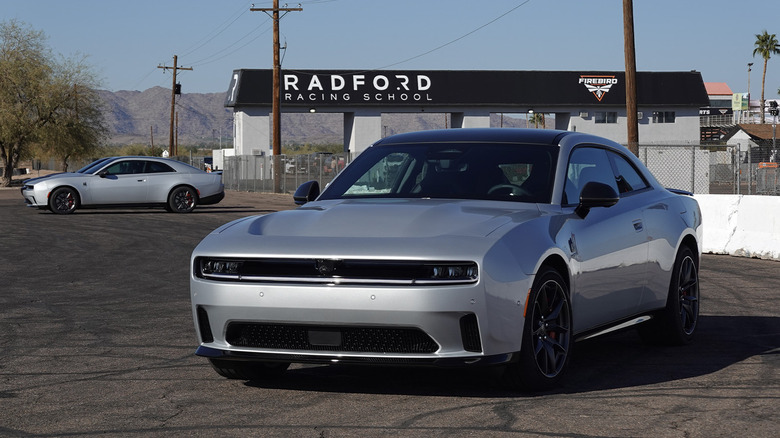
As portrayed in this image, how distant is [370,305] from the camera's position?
19.1 ft

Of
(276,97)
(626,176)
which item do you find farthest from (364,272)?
(276,97)

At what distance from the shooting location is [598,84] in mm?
71625

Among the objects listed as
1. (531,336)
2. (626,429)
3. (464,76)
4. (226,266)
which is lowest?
(626,429)

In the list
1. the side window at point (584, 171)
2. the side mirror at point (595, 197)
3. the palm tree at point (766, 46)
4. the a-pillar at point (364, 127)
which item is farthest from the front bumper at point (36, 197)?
the palm tree at point (766, 46)

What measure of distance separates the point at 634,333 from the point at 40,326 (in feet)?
16.3

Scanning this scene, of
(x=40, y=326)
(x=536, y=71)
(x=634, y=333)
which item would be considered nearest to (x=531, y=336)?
(x=634, y=333)

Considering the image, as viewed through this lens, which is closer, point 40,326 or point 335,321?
point 335,321

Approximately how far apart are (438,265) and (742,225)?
42.4 ft

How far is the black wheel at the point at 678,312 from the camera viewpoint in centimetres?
840

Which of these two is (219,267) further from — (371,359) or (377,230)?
(371,359)

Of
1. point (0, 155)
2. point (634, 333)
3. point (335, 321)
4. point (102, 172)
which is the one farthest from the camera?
point (0, 155)

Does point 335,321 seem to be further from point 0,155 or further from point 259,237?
point 0,155

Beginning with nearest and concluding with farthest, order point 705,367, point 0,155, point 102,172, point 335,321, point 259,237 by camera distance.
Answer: point 335,321
point 259,237
point 705,367
point 102,172
point 0,155

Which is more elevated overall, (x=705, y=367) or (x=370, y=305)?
(x=370, y=305)
